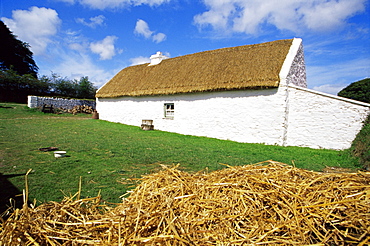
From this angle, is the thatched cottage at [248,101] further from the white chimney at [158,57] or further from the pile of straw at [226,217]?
the pile of straw at [226,217]

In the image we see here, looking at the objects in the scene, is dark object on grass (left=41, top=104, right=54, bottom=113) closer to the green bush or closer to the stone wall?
the stone wall

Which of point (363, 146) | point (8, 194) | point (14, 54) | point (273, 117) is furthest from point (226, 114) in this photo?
point (14, 54)

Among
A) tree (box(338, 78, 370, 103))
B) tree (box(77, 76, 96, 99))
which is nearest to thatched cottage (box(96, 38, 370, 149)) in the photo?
tree (box(77, 76, 96, 99))

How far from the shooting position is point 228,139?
37.3 ft

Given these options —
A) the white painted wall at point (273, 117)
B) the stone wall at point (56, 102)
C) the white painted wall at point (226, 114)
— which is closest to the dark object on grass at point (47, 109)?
the stone wall at point (56, 102)

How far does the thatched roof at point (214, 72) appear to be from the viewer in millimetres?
10445

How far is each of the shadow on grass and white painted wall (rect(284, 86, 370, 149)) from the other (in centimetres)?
982

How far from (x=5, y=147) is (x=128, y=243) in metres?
7.89

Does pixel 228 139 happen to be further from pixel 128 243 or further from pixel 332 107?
pixel 128 243

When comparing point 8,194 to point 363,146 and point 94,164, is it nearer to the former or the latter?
point 94,164

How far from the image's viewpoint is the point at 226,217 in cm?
164

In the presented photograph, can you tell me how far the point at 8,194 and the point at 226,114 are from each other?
9.43 meters

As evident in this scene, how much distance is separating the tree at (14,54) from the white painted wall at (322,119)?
39.1 m

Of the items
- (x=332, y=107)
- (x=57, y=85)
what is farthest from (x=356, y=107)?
(x=57, y=85)
